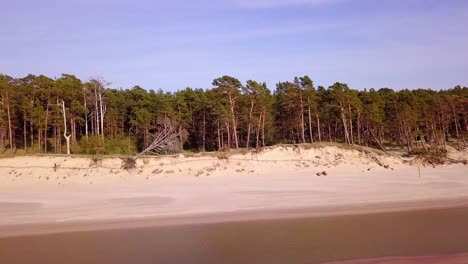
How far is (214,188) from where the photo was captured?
21344 mm

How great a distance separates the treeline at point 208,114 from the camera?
40000 mm

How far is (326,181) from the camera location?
73.6 feet

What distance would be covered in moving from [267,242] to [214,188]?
10491 mm

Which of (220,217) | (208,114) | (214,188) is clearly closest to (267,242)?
(220,217)

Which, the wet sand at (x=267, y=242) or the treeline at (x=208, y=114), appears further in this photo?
the treeline at (x=208, y=114)

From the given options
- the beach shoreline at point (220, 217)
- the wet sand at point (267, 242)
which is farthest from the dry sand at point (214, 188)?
the wet sand at point (267, 242)

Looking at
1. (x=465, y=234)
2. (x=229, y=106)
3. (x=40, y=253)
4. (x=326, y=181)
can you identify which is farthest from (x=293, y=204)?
(x=229, y=106)

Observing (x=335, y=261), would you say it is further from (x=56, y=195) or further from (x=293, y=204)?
(x=56, y=195)

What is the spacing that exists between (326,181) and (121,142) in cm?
2416

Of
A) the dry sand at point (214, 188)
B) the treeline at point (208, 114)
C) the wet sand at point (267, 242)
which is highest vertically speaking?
the treeline at point (208, 114)

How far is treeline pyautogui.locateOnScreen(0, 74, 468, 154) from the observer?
40.0 metres

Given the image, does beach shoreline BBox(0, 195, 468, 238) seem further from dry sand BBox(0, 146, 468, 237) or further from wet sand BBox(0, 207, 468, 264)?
wet sand BBox(0, 207, 468, 264)

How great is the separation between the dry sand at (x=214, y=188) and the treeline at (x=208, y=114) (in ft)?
33.5

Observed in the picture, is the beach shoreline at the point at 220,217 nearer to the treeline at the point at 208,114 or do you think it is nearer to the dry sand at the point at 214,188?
the dry sand at the point at 214,188
